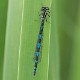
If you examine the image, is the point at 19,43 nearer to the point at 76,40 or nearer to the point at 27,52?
the point at 27,52

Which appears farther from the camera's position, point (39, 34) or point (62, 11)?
point (62, 11)

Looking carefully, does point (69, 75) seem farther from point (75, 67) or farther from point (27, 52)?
point (27, 52)

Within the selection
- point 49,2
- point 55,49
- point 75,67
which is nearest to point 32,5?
point 49,2

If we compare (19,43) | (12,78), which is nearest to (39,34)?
(19,43)

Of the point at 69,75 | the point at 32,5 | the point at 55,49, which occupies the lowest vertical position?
A: the point at 69,75

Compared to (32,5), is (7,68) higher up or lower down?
lower down

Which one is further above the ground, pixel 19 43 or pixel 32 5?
Answer: pixel 32 5
